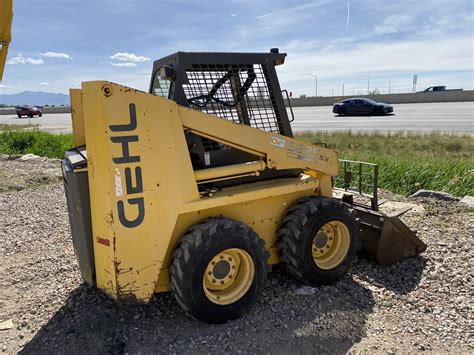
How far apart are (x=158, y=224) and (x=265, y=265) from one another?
103 centimetres

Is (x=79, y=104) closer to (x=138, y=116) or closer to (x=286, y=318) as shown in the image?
(x=138, y=116)

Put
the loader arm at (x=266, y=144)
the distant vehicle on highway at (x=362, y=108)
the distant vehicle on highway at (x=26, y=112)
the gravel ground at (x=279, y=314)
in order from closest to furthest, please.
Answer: the gravel ground at (x=279, y=314)
the loader arm at (x=266, y=144)
the distant vehicle on highway at (x=362, y=108)
the distant vehicle on highway at (x=26, y=112)

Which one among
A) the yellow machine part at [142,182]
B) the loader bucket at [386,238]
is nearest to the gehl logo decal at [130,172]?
the yellow machine part at [142,182]

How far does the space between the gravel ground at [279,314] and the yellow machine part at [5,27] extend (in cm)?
229

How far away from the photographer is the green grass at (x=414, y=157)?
8336mm

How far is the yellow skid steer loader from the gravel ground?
0.84 ft

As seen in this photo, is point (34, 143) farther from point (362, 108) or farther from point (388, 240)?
point (362, 108)

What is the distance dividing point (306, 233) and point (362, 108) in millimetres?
25928

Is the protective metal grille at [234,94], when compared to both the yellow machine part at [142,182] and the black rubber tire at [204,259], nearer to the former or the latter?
the yellow machine part at [142,182]

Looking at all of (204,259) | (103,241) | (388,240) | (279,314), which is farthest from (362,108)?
(103,241)

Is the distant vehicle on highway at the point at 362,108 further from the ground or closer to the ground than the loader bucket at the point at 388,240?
further from the ground

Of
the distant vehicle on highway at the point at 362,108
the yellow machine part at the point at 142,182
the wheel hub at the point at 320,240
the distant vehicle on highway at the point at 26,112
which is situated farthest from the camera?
the distant vehicle on highway at the point at 26,112

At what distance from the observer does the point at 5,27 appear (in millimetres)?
4133

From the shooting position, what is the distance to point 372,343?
348 centimetres
